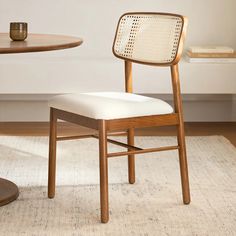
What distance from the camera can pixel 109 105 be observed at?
2818mm

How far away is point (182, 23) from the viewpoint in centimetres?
299

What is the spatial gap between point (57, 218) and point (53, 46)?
29.3 inches

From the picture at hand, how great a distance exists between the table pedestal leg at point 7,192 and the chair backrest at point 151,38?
0.84 m

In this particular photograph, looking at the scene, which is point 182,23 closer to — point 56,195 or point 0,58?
point 56,195

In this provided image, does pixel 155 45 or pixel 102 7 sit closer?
pixel 155 45

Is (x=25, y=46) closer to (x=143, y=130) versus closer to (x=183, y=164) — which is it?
(x=183, y=164)

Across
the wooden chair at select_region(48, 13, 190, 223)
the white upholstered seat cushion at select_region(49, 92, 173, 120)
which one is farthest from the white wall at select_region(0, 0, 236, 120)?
the white upholstered seat cushion at select_region(49, 92, 173, 120)

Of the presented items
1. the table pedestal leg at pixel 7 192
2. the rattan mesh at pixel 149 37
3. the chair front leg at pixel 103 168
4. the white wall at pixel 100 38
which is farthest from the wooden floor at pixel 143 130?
the chair front leg at pixel 103 168

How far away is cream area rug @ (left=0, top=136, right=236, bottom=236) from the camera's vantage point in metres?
2.79

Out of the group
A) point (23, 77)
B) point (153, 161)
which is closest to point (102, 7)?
point (23, 77)

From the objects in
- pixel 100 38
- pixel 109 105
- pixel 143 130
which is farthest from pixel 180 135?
pixel 100 38

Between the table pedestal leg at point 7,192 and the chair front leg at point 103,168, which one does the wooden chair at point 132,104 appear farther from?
the table pedestal leg at point 7,192

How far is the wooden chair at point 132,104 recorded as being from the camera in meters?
2.80

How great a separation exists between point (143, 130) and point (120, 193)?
5.57 ft
